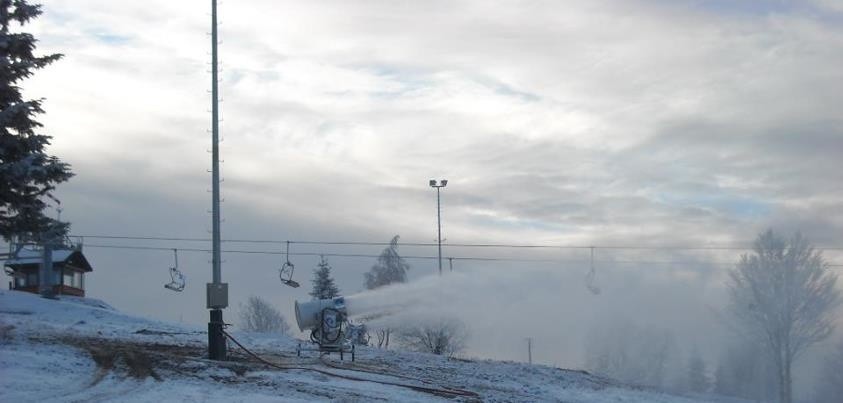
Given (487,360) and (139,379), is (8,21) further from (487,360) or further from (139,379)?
(487,360)

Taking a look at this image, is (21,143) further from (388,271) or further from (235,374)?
(388,271)

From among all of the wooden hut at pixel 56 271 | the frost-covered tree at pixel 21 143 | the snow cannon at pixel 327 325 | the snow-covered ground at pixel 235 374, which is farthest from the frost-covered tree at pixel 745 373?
the wooden hut at pixel 56 271

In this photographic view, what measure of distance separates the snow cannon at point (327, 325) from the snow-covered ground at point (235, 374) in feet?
2.12

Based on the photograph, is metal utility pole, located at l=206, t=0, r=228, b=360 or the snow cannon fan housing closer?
metal utility pole, located at l=206, t=0, r=228, b=360

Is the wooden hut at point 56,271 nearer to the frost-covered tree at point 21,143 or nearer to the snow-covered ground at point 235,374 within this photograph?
the snow-covered ground at point 235,374

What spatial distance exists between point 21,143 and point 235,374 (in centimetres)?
881

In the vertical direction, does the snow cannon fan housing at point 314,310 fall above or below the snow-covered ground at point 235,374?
above

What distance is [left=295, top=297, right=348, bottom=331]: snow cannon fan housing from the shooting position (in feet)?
120

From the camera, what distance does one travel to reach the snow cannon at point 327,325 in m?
35.2

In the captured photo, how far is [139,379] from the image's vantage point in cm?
2527

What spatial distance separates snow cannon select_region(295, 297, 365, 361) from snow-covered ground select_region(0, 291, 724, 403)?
64 centimetres

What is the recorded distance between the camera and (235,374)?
27422 millimetres

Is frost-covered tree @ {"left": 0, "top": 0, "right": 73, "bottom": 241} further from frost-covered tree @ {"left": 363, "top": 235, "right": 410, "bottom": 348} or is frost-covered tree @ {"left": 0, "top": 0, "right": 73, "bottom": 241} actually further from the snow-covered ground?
frost-covered tree @ {"left": 363, "top": 235, "right": 410, "bottom": 348}

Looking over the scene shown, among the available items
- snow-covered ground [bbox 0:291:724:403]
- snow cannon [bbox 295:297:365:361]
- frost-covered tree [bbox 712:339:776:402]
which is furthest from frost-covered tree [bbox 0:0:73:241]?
frost-covered tree [bbox 712:339:776:402]
